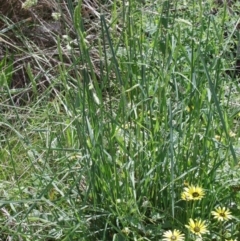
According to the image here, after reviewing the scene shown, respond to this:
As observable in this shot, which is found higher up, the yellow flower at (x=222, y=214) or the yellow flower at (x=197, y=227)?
the yellow flower at (x=222, y=214)

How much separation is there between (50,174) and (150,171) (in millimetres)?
335

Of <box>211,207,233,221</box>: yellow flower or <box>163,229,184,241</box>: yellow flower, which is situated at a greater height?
<box>211,207,233,221</box>: yellow flower

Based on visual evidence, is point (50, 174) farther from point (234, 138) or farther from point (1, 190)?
point (234, 138)

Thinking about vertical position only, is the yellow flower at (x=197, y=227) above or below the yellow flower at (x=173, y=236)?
above

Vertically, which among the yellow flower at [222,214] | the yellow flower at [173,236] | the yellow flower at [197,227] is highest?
the yellow flower at [222,214]

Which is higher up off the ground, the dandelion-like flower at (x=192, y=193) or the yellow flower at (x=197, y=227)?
the dandelion-like flower at (x=192, y=193)

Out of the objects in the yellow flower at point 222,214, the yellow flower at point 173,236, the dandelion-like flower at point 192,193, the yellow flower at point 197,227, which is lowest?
the yellow flower at point 173,236

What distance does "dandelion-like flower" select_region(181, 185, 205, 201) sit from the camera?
1.80 meters

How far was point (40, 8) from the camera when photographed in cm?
331

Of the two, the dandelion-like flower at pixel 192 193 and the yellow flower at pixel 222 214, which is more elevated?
the dandelion-like flower at pixel 192 193

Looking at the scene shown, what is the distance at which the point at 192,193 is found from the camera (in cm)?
182

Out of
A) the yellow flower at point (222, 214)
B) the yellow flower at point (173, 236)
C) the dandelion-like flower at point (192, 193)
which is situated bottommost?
the yellow flower at point (173, 236)

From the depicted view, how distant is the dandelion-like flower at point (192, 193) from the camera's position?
1.80m

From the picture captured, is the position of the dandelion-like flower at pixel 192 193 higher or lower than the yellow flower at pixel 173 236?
higher
